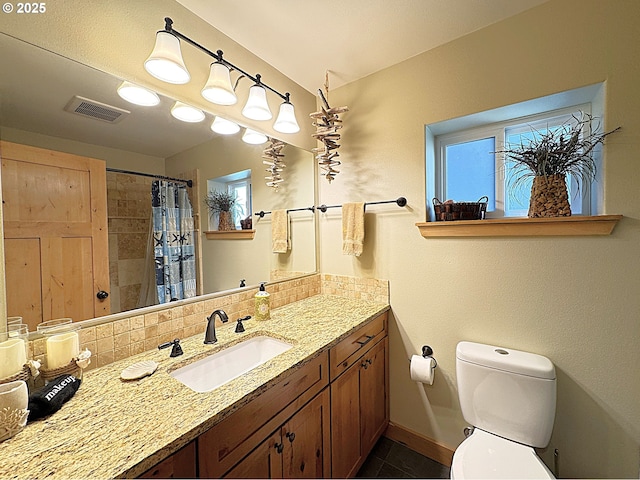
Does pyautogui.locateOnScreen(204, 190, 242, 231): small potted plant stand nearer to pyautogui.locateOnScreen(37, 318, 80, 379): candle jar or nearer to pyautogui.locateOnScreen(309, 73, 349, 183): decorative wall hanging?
pyautogui.locateOnScreen(309, 73, 349, 183): decorative wall hanging

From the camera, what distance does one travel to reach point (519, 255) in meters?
1.32

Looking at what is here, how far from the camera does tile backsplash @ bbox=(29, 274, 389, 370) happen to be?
979mm

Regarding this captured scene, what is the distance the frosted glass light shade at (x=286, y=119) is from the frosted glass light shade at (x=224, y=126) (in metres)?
0.24

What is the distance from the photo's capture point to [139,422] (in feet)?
2.25

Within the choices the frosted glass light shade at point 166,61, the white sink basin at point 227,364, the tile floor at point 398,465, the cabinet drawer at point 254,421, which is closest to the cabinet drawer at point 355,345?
the cabinet drawer at point 254,421

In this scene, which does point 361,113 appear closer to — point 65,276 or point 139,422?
point 65,276

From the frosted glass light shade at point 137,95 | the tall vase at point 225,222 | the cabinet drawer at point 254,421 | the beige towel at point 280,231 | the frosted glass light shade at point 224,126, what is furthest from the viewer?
the beige towel at point 280,231

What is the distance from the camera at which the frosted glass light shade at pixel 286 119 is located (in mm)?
1566

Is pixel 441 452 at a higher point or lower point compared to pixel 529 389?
lower

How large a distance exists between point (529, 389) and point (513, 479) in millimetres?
359

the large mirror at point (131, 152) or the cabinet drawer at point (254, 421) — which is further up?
the large mirror at point (131, 152)

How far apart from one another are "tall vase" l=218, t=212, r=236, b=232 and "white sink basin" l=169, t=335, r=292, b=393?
2.12ft

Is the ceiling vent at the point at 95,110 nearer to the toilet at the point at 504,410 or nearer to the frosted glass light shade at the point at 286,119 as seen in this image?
the frosted glass light shade at the point at 286,119

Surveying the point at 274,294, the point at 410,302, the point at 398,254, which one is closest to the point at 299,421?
the point at 274,294
